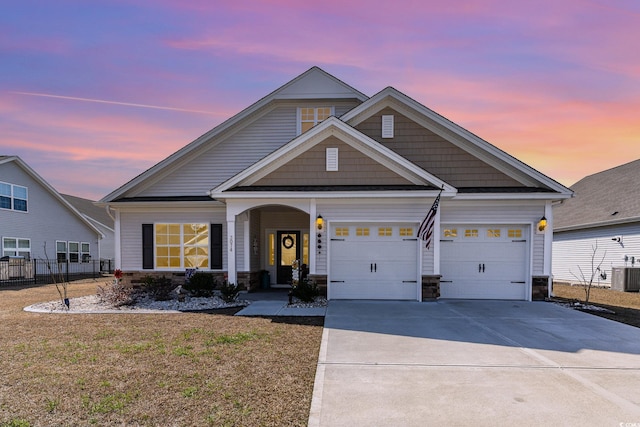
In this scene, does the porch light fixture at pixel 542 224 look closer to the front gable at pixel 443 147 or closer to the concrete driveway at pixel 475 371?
the front gable at pixel 443 147

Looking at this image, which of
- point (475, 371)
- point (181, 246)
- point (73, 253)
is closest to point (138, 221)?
point (181, 246)

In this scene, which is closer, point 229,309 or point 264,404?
point 264,404

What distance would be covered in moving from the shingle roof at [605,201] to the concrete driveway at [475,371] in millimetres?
12012

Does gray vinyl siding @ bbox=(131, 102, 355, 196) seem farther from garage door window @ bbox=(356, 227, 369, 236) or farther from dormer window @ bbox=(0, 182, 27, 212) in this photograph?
dormer window @ bbox=(0, 182, 27, 212)

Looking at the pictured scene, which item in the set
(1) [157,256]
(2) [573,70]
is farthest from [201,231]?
(2) [573,70]

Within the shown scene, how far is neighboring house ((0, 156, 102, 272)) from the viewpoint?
829 inches

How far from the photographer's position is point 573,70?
11430 mm

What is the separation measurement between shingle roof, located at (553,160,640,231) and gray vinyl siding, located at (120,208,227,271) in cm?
1695

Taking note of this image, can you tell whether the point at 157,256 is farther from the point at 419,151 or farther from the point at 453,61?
the point at 453,61

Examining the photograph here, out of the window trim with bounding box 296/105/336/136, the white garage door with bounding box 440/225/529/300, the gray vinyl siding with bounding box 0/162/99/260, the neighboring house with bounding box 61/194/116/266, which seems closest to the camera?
the white garage door with bounding box 440/225/529/300

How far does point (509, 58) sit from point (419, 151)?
12.3ft

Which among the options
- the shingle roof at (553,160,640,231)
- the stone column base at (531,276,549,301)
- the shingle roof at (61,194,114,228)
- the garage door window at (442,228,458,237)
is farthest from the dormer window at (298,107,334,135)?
the shingle roof at (61,194,114,228)

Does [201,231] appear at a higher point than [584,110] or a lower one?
lower

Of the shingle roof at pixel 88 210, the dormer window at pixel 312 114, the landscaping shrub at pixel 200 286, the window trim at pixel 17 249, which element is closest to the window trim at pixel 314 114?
the dormer window at pixel 312 114
